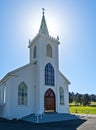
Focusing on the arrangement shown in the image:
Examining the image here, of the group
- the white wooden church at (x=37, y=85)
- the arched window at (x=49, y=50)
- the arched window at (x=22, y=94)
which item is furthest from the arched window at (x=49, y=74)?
the arched window at (x=22, y=94)

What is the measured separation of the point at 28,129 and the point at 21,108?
30.4 feet

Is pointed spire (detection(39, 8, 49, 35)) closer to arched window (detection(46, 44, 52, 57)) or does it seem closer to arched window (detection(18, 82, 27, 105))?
arched window (detection(46, 44, 52, 57))

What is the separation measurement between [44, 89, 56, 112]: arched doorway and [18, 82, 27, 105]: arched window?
2610mm

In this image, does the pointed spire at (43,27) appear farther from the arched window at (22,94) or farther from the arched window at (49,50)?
the arched window at (22,94)

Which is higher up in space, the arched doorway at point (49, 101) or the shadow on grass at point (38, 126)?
the arched doorway at point (49, 101)

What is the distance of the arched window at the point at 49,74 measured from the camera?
2527 centimetres

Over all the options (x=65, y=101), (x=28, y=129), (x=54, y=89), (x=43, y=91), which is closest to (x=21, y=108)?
(x=43, y=91)

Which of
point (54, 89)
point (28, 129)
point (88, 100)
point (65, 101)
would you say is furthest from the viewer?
point (88, 100)

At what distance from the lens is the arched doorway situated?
81.0 feet

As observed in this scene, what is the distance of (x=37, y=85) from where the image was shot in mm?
24516

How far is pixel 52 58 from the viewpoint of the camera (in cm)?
2634

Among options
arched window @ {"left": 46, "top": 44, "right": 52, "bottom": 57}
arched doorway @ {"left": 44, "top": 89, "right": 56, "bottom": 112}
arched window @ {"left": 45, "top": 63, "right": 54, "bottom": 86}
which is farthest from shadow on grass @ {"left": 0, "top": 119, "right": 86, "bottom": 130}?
arched window @ {"left": 46, "top": 44, "right": 52, "bottom": 57}

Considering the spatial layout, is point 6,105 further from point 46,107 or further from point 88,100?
point 88,100

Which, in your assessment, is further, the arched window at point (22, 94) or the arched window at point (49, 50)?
the arched window at point (49, 50)
